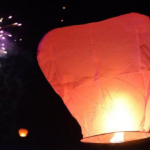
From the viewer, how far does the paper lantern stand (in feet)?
8.00

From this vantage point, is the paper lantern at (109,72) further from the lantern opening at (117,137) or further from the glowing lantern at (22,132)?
the glowing lantern at (22,132)

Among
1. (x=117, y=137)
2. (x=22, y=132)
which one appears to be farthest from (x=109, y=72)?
(x=22, y=132)

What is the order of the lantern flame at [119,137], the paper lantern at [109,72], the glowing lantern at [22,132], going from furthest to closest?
the glowing lantern at [22,132] < the lantern flame at [119,137] < the paper lantern at [109,72]

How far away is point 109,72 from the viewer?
8.07 feet

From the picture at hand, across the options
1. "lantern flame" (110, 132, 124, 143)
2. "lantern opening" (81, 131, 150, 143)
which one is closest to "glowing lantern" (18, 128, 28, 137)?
"lantern opening" (81, 131, 150, 143)

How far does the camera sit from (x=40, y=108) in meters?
8.12

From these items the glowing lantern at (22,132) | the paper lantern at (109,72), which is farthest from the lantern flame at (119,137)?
the glowing lantern at (22,132)

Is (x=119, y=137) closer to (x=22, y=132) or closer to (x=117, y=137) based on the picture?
(x=117, y=137)

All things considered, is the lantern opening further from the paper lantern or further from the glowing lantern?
the glowing lantern

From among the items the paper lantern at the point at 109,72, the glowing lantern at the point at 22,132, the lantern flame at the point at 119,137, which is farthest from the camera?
the glowing lantern at the point at 22,132

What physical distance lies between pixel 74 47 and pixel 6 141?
6.35 m

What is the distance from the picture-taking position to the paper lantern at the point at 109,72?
2439mm

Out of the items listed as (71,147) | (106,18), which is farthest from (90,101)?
(71,147)

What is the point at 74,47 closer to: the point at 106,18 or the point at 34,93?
the point at 106,18
